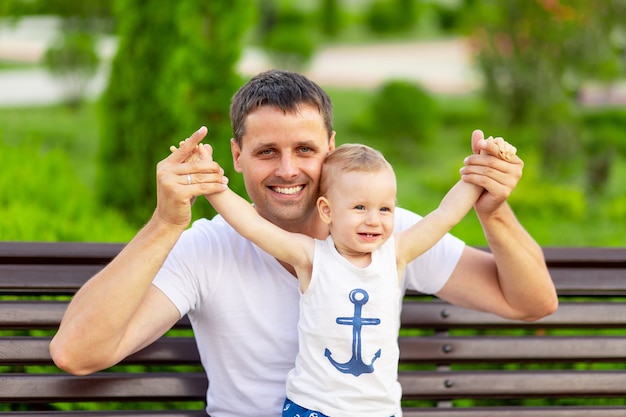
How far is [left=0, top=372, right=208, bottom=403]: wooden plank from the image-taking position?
287cm

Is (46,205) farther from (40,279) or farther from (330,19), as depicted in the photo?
(330,19)

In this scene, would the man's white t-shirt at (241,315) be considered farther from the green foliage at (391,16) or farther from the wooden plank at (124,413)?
the green foliage at (391,16)

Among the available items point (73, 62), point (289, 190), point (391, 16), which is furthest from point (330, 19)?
point (289, 190)

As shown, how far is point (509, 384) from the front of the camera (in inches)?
124

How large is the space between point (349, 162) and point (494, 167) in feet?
1.40

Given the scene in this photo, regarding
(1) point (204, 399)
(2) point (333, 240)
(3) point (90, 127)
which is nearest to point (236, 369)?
(1) point (204, 399)

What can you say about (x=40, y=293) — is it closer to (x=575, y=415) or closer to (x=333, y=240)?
(x=333, y=240)

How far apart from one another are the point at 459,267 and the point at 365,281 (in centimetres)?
54

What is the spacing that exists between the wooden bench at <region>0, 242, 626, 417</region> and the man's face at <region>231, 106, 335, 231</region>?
572 millimetres

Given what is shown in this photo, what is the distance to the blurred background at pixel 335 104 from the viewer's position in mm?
6371

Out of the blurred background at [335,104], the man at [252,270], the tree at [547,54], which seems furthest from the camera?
the tree at [547,54]

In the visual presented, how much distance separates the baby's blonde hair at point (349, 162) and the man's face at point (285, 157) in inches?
2.2

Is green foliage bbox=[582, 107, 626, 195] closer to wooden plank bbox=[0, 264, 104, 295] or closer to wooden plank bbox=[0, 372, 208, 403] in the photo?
wooden plank bbox=[0, 372, 208, 403]

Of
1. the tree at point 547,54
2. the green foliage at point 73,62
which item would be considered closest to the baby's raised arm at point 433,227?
the tree at point 547,54
